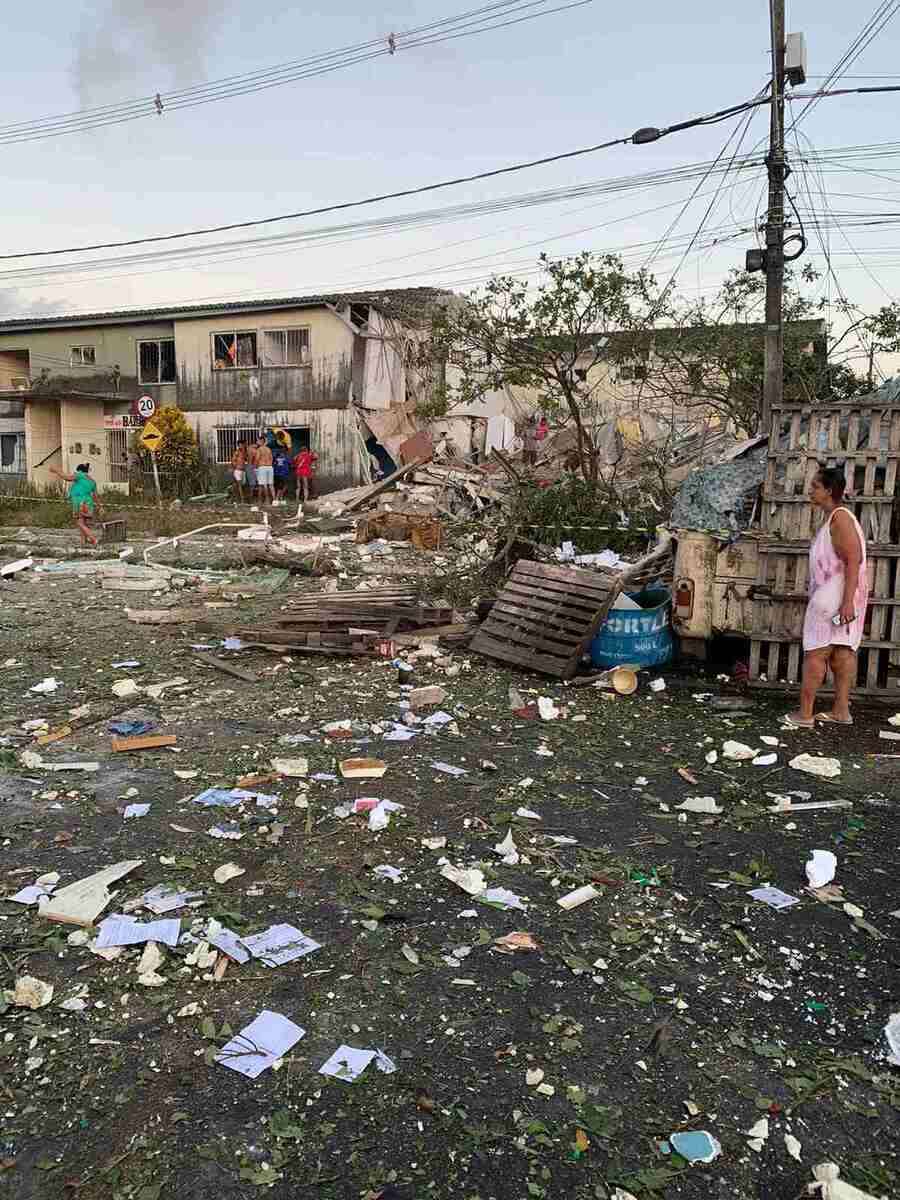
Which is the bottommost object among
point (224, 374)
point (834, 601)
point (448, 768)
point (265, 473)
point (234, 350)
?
point (448, 768)

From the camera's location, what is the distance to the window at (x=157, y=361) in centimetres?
2569

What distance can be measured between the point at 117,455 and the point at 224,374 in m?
5.02

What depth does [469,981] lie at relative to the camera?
2689mm

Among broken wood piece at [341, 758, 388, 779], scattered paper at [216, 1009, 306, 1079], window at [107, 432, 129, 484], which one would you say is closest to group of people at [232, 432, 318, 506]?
window at [107, 432, 129, 484]

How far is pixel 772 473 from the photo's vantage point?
19.4 feet

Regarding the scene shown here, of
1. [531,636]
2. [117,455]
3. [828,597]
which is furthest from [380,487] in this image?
[828,597]

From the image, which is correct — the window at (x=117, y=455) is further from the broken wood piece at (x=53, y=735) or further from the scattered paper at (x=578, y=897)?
the scattered paper at (x=578, y=897)

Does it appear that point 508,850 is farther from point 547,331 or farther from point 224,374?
point 224,374

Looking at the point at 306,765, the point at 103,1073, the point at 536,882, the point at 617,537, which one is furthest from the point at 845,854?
the point at 617,537

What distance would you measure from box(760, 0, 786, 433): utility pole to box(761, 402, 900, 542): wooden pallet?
414 cm

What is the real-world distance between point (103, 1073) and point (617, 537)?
27.2 ft

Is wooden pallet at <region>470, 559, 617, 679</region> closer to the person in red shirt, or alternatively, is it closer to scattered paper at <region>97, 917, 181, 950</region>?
scattered paper at <region>97, 917, 181, 950</region>

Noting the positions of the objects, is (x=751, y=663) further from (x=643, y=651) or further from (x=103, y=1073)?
(x=103, y=1073)

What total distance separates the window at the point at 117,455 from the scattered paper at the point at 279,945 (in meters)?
25.7
